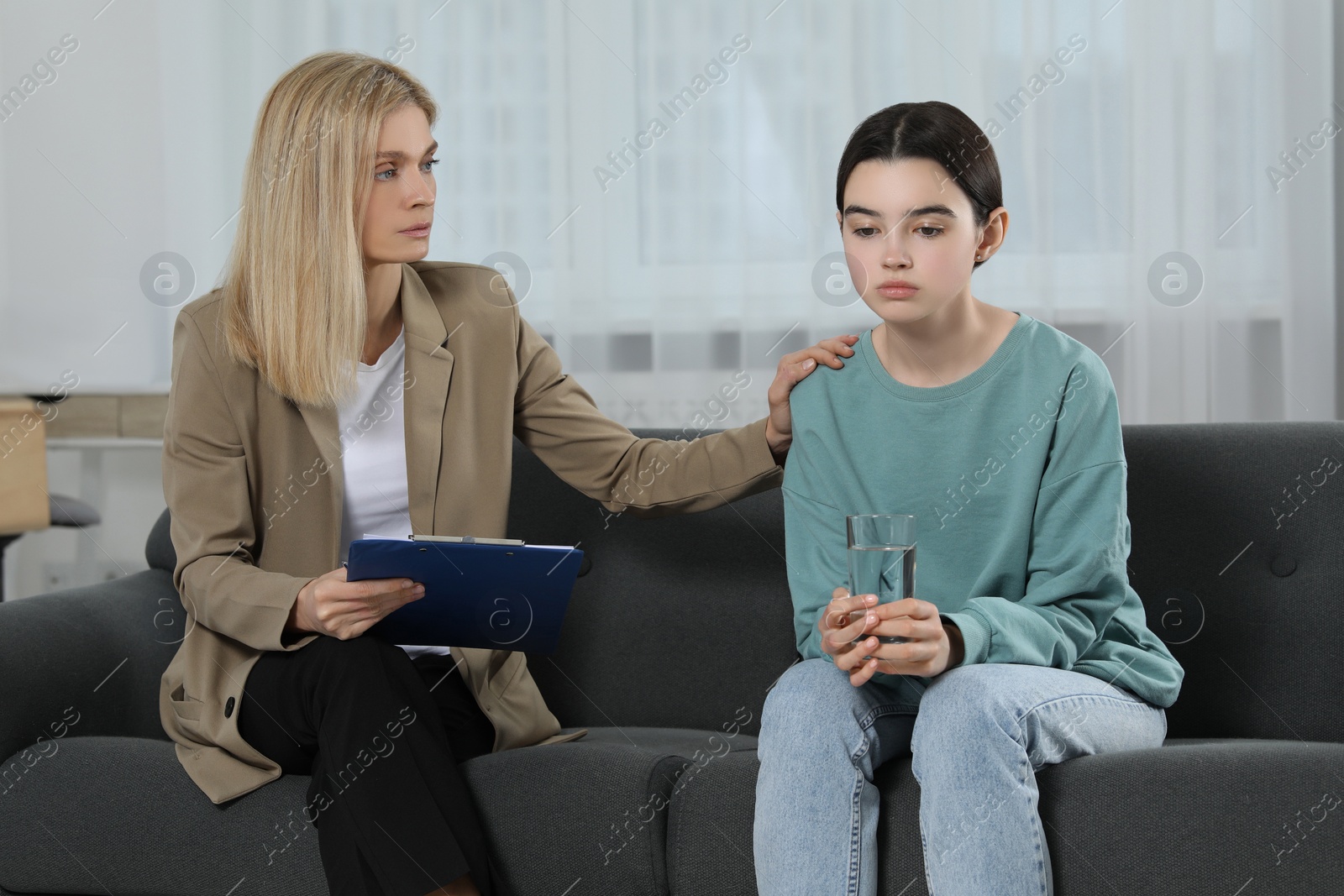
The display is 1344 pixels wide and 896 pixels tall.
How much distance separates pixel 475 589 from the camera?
1346 mm

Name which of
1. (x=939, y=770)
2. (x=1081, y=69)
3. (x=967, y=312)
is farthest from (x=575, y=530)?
(x=1081, y=69)

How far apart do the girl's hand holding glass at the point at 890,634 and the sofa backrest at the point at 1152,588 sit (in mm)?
616

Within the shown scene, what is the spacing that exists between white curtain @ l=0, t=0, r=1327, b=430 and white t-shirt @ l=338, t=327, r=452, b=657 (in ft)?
2.99

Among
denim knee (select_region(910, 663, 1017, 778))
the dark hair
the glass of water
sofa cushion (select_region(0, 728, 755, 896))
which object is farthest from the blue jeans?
the dark hair

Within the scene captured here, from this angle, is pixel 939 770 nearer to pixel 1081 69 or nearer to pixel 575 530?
pixel 575 530

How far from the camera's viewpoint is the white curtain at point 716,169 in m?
2.32

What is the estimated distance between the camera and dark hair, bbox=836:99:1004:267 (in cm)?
137

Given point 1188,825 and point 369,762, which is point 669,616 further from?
point 1188,825

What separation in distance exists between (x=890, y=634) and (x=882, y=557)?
8 cm

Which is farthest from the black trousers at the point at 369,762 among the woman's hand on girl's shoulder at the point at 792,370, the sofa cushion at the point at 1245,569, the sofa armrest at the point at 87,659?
the sofa cushion at the point at 1245,569

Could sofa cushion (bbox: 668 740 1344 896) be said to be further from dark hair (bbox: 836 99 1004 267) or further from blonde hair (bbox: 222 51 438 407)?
blonde hair (bbox: 222 51 438 407)

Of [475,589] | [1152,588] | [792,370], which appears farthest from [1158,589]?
[475,589]

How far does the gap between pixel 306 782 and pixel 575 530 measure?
638 mm

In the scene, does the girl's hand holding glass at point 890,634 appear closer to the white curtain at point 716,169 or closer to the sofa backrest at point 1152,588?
the sofa backrest at point 1152,588
